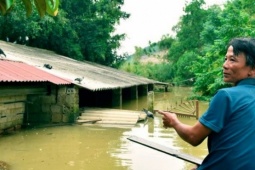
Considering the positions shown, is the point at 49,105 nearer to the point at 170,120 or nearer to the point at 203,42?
the point at 170,120

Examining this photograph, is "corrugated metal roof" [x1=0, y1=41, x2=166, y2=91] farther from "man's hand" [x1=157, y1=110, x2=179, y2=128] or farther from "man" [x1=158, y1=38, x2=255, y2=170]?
"man" [x1=158, y1=38, x2=255, y2=170]

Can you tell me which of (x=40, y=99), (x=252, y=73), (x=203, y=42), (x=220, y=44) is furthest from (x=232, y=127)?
(x=203, y=42)

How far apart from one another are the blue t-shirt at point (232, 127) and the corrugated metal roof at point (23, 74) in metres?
8.51

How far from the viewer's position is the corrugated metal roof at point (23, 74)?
9949 mm

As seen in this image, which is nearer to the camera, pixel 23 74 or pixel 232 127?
pixel 232 127

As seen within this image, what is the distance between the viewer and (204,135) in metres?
1.76

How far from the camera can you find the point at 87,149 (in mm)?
8562

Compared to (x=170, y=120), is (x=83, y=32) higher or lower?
higher

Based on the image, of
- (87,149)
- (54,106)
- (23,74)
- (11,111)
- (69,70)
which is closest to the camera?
(87,149)

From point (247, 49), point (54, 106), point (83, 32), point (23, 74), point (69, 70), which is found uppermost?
point (83, 32)

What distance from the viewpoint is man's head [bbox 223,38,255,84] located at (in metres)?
1.86

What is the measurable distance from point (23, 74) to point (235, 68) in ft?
32.2

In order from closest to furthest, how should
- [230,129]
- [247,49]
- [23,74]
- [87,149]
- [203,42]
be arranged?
[230,129] → [247,49] → [87,149] → [23,74] → [203,42]

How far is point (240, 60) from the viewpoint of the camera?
6.15 feet
